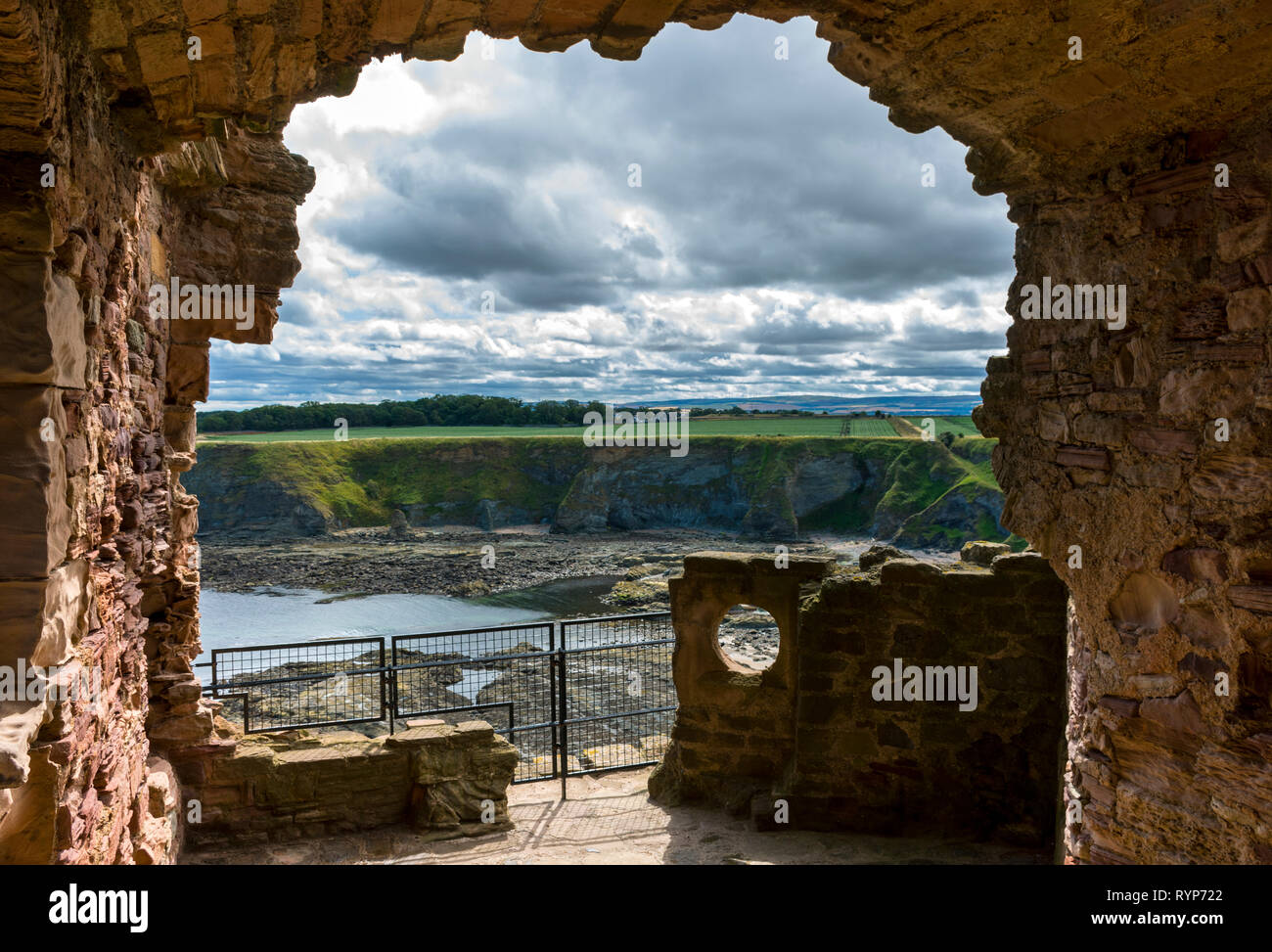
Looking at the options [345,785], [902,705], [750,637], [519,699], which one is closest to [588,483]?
[750,637]

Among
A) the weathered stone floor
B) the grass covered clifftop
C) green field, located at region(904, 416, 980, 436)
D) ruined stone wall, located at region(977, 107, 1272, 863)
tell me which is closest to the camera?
ruined stone wall, located at region(977, 107, 1272, 863)

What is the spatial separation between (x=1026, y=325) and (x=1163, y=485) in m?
1.10

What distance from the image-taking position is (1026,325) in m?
4.41

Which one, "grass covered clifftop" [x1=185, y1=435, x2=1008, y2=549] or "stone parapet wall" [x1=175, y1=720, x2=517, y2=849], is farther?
"grass covered clifftop" [x1=185, y1=435, x2=1008, y2=549]

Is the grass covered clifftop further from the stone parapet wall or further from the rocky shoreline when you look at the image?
the stone parapet wall

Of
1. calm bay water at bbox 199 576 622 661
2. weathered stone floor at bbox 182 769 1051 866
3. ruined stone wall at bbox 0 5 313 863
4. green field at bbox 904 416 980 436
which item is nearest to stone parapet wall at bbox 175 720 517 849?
weathered stone floor at bbox 182 769 1051 866

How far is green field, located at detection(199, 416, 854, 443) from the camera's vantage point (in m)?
71.6

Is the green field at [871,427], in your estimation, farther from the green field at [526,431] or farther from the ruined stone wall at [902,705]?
the ruined stone wall at [902,705]

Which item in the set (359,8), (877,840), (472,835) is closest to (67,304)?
(359,8)

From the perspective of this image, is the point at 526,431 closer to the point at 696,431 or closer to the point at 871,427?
the point at 696,431

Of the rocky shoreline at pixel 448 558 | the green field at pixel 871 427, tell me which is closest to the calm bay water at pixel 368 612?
the rocky shoreline at pixel 448 558

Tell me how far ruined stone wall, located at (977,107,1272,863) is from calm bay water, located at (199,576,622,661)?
25.3m

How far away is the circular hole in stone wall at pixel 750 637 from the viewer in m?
21.0

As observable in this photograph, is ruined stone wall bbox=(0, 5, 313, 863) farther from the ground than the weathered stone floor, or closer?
farther from the ground
